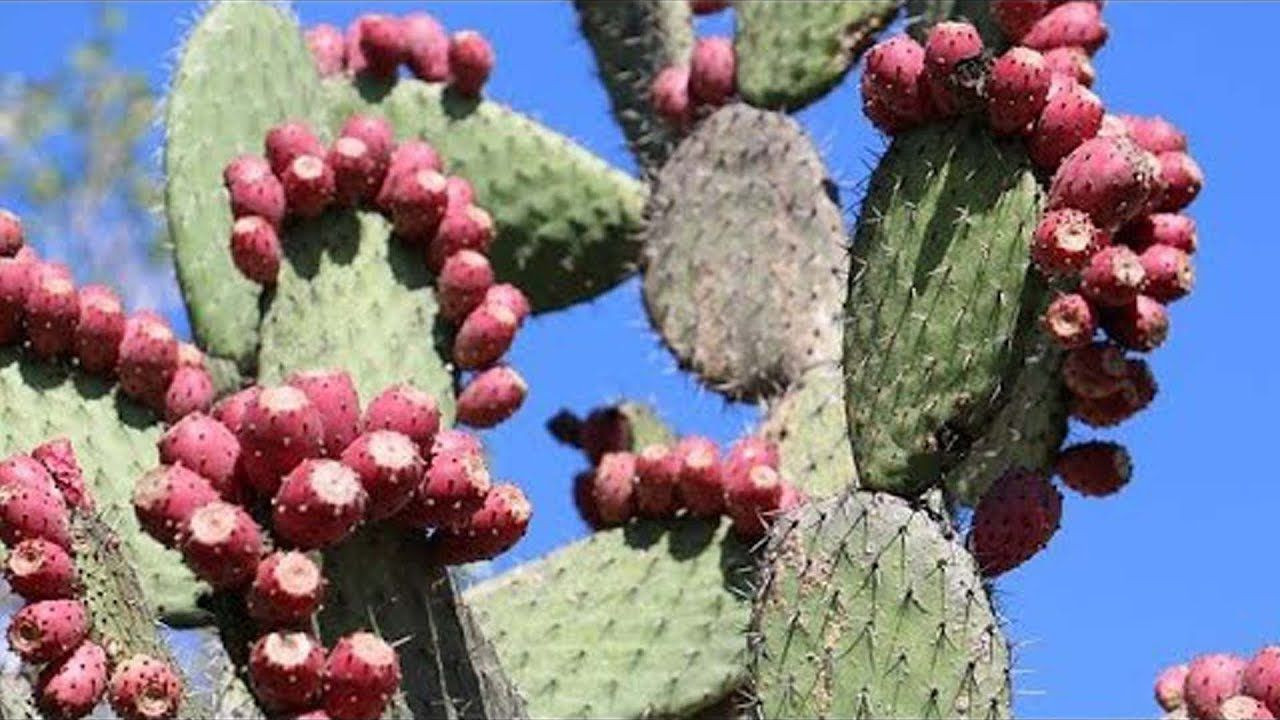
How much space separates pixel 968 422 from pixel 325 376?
681mm

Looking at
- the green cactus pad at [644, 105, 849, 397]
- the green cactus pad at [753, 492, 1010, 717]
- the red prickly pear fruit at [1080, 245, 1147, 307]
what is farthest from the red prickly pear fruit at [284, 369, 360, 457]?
the green cactus pad at [644, 105, 849, 397]

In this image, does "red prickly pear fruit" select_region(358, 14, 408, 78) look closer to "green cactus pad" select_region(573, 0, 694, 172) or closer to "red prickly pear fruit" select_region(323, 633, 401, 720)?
"green cactus pad" select_region(573, 0, 694, 172)

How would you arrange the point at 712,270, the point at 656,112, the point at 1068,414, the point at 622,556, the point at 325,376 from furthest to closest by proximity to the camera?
the point at 656,112 < the point at 712,270 < the point at 622,556 < the point at 1068,414 < the point at 325,376

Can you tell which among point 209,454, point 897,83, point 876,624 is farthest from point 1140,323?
point 209,454

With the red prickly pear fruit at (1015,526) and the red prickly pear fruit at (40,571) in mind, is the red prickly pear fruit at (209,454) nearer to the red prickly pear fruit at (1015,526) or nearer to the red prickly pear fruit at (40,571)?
the red prickly pear fruit at (40,571)

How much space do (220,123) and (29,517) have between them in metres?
1.77

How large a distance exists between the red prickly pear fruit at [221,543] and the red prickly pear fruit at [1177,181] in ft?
4.64

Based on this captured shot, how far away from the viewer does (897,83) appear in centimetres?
307

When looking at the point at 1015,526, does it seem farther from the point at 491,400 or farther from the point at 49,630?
the point at 491,400

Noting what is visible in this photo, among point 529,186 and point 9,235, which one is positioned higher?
point 529,186

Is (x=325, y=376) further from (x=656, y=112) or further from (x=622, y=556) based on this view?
(x=656, y=112)

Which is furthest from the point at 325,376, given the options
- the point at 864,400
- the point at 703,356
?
the point at 703,356

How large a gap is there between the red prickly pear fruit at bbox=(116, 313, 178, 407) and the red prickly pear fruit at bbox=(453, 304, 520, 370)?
0.46m

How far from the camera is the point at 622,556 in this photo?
4145 mm
